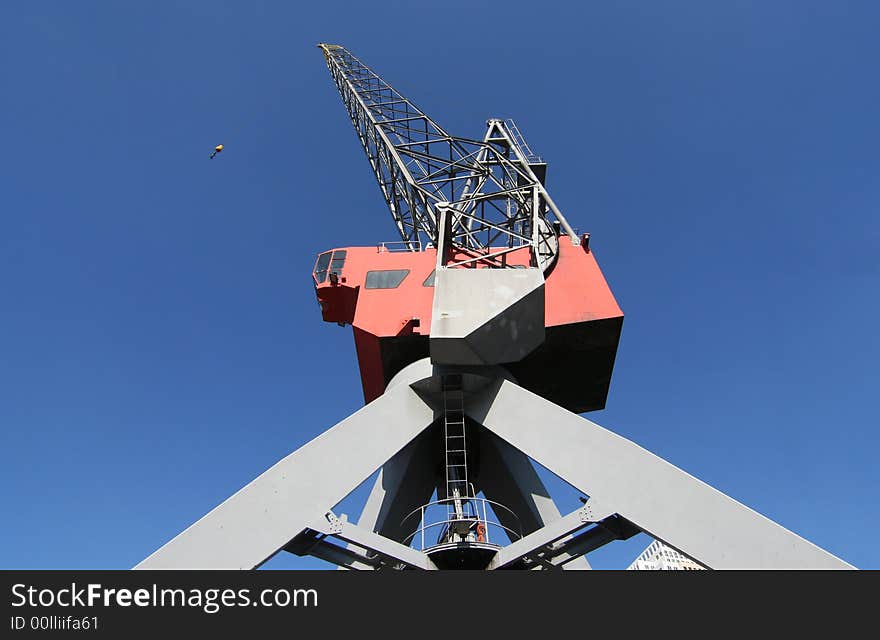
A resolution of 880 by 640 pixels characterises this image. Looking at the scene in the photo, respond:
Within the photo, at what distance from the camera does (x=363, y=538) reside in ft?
39.1

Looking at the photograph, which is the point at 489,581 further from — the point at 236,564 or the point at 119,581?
the point at 119,581

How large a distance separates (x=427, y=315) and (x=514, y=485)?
5292 millimetres

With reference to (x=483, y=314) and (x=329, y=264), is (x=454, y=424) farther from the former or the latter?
(x=329, y=264)

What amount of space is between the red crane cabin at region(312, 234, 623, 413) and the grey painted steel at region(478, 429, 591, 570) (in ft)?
6.61

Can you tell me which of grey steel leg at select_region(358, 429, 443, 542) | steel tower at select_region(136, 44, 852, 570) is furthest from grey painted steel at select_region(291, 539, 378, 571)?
grey steel leg at select_region(358, 429, 443, 542)

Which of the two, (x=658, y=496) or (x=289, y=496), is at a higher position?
(x=289, y=496)

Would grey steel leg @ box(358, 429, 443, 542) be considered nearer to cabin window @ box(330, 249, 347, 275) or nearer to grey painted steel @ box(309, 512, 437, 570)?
grey painted steel @ box(309, 512, 437, 570)

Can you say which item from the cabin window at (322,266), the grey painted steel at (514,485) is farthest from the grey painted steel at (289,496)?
the cabin window at (322,266)

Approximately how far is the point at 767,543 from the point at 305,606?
7491 millimetres

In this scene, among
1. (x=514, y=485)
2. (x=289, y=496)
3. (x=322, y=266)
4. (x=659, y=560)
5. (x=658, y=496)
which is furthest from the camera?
(x=659, y=560)

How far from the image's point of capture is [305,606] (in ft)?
28.0

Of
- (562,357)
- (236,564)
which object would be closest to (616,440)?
(562,357)

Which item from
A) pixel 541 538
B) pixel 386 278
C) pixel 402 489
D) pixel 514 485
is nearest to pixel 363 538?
pixel 541 538

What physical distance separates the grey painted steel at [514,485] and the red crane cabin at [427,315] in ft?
6.61
